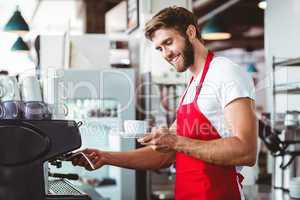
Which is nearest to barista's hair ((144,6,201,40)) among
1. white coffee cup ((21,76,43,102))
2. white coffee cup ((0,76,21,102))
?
white coffee cup ((21,76,43,102))

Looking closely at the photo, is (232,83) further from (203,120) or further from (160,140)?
(160,140)

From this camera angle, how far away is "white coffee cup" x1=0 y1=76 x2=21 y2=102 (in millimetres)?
2361

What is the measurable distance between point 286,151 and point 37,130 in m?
2.22

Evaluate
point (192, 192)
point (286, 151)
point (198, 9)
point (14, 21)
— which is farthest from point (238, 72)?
point (198, 9)

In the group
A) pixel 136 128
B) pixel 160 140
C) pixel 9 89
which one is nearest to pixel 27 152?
pixel 160 140

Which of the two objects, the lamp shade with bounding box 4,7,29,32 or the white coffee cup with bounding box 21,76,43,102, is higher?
the lamp shade with bounding box 4,7,29,32

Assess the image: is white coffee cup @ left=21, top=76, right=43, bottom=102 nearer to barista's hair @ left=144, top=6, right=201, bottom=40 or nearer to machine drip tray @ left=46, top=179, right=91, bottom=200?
machine drip tray @ left=46, top=179, right=91, bottom=200

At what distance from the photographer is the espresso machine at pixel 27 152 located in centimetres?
158

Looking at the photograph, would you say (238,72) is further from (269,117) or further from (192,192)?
(269,117)

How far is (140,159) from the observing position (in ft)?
7.30

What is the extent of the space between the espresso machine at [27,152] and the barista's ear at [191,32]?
65cm

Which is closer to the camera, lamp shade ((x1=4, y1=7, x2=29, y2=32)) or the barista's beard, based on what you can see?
the barista's beard

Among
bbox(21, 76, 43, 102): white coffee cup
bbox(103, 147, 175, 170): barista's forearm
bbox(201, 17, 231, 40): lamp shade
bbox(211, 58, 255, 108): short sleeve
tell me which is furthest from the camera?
bbox(201, 17, 231, 40): lamp shade

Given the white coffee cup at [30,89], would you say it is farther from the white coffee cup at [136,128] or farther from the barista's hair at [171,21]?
the barista's hair at [171,21]
